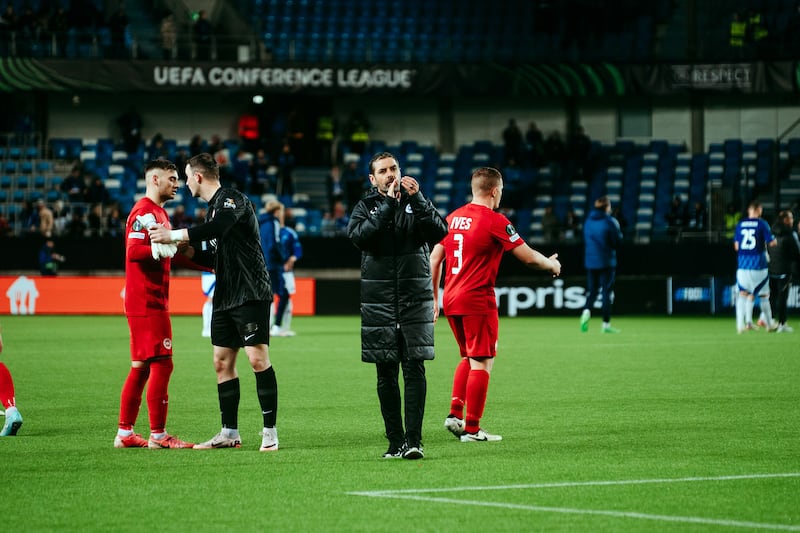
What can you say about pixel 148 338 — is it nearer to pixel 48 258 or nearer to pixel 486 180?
pixel 486 180

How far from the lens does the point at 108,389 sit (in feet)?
46.1

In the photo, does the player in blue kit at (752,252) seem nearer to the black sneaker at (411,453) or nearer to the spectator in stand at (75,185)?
the black sneaker at (411,453)

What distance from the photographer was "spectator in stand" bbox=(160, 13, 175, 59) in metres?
38.2

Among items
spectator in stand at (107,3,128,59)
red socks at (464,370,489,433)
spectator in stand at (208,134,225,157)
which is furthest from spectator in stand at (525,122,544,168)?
red socks at (464,370,489,433)

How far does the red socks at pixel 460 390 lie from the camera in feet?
34.1

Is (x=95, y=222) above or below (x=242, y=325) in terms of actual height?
above

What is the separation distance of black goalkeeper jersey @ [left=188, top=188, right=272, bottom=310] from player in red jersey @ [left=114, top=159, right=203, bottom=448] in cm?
33

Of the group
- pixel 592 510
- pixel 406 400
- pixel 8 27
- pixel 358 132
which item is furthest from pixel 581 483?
pixel 8 27

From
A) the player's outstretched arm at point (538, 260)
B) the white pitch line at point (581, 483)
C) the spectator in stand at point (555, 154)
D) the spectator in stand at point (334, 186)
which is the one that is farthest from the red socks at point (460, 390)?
the spectator in stand at point (555, 154)

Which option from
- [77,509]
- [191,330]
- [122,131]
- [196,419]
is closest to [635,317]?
[191,330]

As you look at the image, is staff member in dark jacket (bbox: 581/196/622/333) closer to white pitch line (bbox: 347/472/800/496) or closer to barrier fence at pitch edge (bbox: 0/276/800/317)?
barrier fence at pitch edge (bbox: 0/276/800/317)

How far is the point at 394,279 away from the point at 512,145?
30.1 metres

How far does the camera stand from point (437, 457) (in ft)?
29.7

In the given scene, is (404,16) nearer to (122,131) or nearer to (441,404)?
(122,131)
